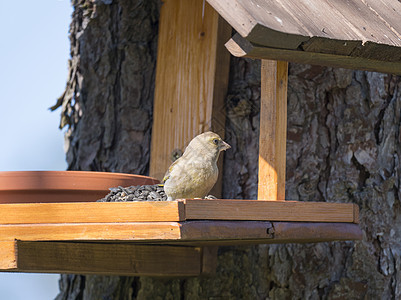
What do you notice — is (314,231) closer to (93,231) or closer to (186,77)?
(93,231)

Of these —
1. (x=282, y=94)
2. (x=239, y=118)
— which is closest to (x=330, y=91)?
(x=239, y=118)

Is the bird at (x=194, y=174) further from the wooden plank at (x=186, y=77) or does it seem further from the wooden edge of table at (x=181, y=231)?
the wooden plank at (x=186, y=77)

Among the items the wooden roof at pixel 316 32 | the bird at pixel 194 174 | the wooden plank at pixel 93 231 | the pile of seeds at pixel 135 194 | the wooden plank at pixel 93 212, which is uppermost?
the wooden roof at pixel 316 32

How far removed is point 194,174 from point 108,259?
0.56 m

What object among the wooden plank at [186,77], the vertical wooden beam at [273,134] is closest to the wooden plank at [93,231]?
the vertical wooden beam at [273,134]

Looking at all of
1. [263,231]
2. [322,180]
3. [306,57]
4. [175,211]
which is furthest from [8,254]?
[322,180]

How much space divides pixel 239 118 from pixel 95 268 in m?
0.97

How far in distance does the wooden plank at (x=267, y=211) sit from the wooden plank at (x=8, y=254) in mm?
677

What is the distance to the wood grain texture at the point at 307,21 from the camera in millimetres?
2170

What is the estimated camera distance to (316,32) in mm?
2268

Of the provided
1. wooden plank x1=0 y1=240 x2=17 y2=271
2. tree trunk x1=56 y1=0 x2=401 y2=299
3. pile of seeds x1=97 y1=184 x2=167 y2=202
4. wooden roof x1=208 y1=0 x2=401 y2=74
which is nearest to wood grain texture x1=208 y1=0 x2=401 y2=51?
wooden roof x1=208 y1=0 x2=401 y2=74

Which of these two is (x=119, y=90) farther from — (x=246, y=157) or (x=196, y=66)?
(x=246, y=157)

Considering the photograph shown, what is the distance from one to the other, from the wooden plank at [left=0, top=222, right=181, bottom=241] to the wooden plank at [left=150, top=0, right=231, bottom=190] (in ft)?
3.44

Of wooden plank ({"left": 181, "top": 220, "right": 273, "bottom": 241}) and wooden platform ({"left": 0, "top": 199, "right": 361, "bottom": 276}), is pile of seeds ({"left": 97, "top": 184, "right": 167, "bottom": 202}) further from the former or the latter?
wooden plank ({"left": 181, "top": 220, "right": 273, "bottom": 241})
